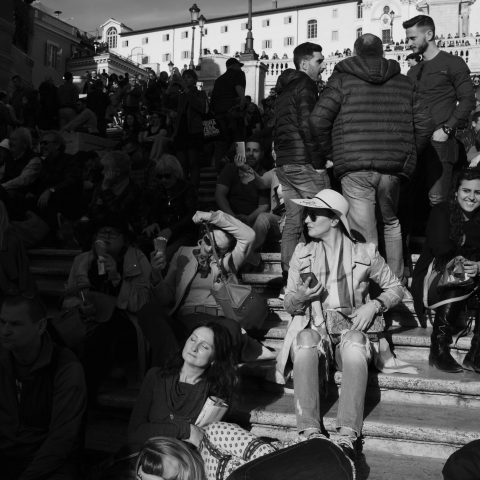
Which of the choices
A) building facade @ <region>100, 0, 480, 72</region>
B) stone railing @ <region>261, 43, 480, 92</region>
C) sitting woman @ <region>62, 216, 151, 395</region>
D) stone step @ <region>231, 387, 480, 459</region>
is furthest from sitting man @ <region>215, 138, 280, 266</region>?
building facade @ <region>100, 0, 480, 72</region>

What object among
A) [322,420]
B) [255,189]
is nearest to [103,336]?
[322,420]

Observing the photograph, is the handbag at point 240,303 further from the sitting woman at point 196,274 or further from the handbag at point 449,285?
the handbag at point 449,285

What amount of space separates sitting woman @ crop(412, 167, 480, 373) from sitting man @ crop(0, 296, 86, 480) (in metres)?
2.29

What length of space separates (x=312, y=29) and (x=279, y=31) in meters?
3.58

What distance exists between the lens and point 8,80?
48.8 ft

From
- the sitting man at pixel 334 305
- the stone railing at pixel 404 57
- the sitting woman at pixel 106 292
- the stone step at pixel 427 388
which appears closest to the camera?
the sitting man at pixel 334 305

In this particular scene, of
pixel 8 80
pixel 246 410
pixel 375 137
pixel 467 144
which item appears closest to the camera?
pixel 246 410

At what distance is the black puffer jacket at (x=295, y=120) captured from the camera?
211 inches

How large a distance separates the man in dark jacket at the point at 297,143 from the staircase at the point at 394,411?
36.6 inches

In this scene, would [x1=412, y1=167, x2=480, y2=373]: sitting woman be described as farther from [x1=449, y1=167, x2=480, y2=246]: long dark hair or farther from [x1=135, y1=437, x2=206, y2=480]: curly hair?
[x1=135, y1=437, x2=206, y2=480]: curly hair

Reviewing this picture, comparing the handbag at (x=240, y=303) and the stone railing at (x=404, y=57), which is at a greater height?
the stone railing at (x=404, y=57)

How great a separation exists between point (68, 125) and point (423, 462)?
9.60 meters

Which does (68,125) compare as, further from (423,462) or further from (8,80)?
(423,462)

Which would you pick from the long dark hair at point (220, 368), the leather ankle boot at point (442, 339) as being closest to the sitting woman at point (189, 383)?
the long dark hair at point (220, 368)
